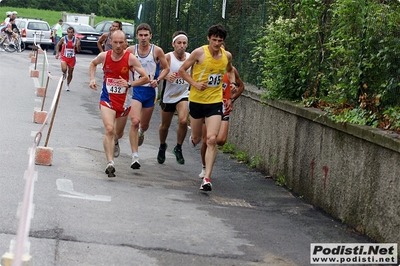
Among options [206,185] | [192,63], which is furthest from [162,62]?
[206,185]

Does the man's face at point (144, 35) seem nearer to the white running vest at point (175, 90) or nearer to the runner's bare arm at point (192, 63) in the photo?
the white running vest at point (175, 90)

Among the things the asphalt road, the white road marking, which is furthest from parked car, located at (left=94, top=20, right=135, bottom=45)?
the white road marking

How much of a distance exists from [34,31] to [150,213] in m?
38.8

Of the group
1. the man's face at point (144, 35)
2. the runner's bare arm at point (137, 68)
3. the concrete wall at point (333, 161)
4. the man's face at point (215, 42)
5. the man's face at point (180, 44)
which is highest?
the man's face at point (215, 42)

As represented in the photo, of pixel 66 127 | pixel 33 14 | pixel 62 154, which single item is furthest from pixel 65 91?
pixel 33 14

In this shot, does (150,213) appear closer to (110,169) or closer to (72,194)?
(72,194)

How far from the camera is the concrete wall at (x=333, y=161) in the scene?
7996 mm

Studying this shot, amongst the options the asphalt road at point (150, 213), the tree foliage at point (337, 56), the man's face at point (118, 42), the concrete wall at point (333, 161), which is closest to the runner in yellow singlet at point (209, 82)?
the asphalt road at point (150, 213)

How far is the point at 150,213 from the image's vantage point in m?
8.80

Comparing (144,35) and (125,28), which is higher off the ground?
(144,35)

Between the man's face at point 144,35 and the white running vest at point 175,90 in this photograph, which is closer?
the man's face at point 144,35

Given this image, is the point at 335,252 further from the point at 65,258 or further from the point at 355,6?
the point at 355,6

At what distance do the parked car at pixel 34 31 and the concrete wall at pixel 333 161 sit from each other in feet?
112

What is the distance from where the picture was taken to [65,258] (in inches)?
259
